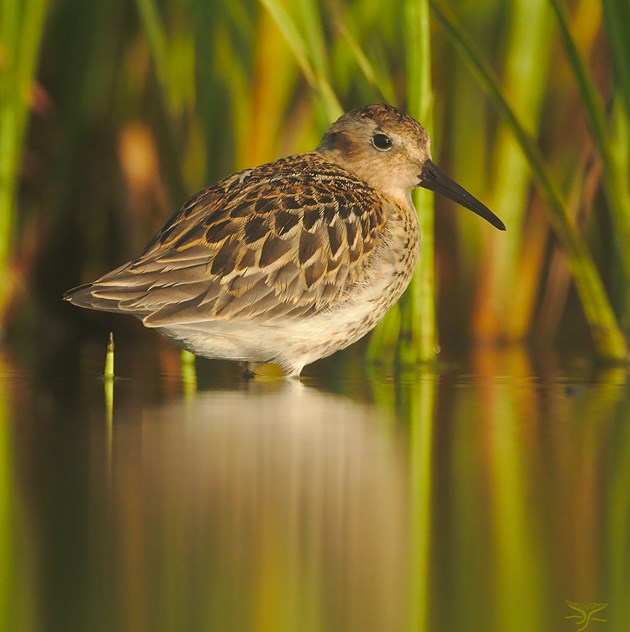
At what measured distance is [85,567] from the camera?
7.32 ft

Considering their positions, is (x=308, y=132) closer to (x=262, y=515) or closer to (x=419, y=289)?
(x=419, y=289)

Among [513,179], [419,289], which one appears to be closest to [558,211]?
[419,289]

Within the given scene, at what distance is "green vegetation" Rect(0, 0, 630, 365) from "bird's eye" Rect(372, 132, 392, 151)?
0.17 m

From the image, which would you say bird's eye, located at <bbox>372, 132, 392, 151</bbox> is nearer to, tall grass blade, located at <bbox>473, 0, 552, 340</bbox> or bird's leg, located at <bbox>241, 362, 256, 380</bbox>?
tall grass blade, located at <bbox>473, 0, 552, 340</bbox>

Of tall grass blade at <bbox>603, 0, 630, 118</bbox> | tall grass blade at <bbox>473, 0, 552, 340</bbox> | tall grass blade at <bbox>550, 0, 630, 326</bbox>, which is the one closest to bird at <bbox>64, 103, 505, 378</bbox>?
tall grass blade at <bbox>550, 0, 630, 326</bbox>

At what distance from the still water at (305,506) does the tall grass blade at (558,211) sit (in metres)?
0.70

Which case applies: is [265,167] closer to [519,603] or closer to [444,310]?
[444,310]

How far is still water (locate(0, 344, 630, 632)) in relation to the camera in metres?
2.04

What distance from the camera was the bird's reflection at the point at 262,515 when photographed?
205cm

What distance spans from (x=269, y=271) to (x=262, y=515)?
1.99m

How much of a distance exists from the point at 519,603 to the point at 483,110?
4.43m

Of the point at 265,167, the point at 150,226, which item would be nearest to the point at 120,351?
the point at 150,226

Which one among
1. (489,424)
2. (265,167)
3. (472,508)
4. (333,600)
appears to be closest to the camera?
(333,600)

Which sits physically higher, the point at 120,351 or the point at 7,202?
the point at 7,202
